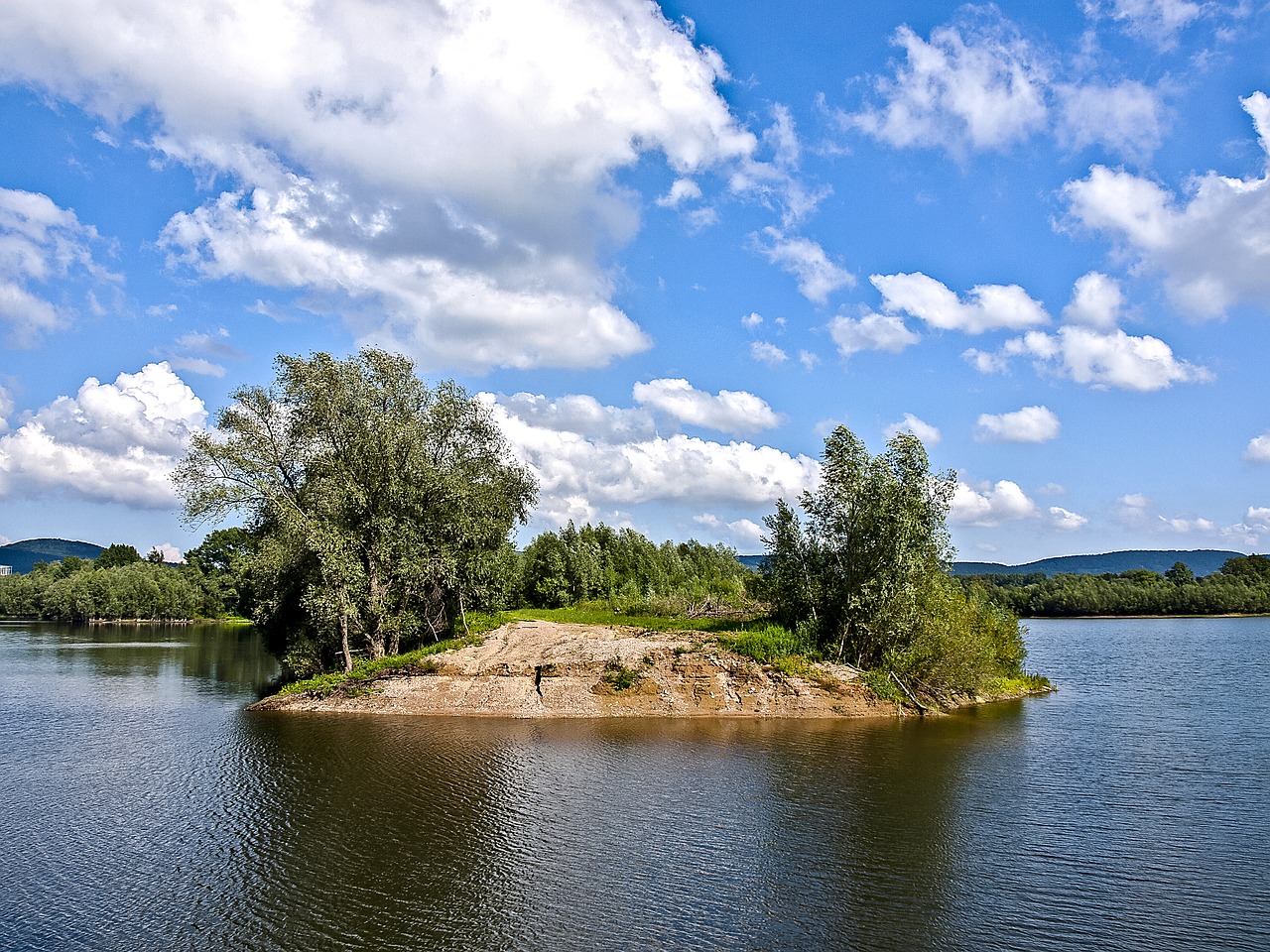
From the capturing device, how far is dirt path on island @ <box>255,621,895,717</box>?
118 feet

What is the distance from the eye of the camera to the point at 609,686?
36750 millimetres

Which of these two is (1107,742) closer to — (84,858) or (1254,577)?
(84,858)

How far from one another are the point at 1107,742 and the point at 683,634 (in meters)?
18.4

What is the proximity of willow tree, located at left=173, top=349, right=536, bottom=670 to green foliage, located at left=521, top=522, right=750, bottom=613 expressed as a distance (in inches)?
525

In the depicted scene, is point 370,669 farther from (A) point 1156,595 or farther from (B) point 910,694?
(A) point 1156,595

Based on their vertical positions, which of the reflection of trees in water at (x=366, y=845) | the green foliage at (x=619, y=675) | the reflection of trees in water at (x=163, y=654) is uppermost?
the green foliage at (x=619, y=675)

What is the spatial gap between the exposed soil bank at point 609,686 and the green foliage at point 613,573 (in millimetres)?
12865

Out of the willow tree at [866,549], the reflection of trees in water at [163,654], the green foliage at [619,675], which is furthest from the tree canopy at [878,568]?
the reflection of trees in water at [163,654]

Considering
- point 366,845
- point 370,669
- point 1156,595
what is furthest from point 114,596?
point 1156,595

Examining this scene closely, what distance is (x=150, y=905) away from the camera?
1538 centimetres

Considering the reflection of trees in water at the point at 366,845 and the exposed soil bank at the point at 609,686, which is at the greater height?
the exposed soil bank at the point at 609,686

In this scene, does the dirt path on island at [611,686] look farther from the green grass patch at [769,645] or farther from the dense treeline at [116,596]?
the dense treeline at [116,596]

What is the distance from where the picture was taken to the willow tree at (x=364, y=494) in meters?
40.8

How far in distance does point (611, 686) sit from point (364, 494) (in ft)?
53.5
